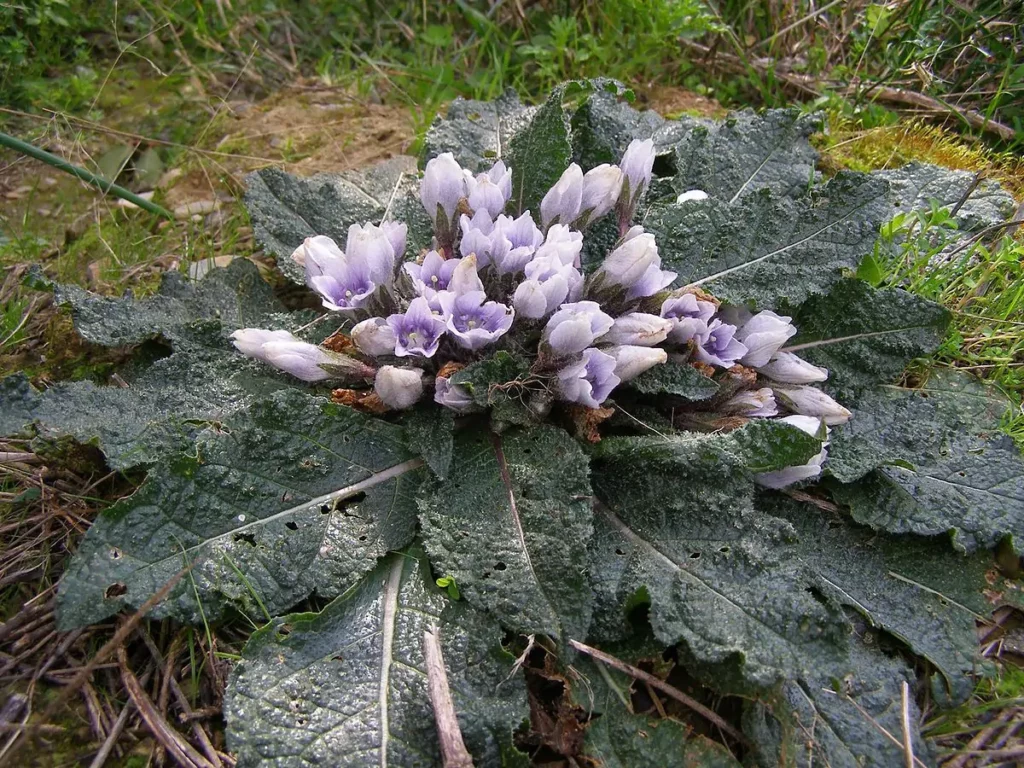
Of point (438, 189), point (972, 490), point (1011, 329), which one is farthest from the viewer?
point (1011, 329)

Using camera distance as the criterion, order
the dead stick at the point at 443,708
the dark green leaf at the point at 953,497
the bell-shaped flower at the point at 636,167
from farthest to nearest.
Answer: the bell-shaped flower at the point at 636,167
the dark green leaf at the point at 953,497
the dead stick at the point at 443,708

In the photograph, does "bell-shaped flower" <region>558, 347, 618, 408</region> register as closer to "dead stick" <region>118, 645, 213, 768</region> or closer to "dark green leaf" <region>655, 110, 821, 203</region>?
"dark green leaf" <region>655, 110, 821, 203</region>

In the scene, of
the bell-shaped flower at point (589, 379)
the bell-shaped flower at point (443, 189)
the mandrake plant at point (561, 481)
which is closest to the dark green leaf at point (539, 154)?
the mandrake plant at point (561, 481)

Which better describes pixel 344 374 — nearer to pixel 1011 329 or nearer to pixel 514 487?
pixel 514 487

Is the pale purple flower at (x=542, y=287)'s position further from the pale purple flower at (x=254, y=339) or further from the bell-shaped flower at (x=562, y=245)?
the pale purple flower at (x=254, y=339)

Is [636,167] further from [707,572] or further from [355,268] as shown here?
[707,572]

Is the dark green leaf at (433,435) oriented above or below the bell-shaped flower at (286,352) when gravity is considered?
below

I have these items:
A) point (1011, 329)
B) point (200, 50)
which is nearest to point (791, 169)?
point (1011, 329)
